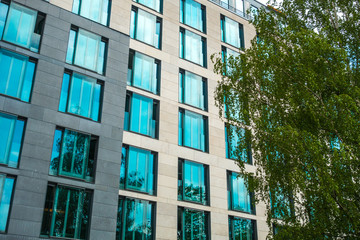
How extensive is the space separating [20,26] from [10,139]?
6.09 metres

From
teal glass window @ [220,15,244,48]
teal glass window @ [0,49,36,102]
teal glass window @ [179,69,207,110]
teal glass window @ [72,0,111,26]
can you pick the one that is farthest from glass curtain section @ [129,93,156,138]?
teal glass window @ [220,15,244,48]

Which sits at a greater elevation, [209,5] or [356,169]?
[209,5]

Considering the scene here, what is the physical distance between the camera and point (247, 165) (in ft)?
86.4

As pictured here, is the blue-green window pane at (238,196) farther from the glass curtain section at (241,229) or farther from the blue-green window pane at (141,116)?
the blue-green window pane at (141,116)

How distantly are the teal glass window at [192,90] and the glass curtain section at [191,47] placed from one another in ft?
4.46

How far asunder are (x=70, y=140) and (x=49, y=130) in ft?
3.74

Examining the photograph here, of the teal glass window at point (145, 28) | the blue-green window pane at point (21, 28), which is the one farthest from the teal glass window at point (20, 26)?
the teal glass window at point (145, 28)

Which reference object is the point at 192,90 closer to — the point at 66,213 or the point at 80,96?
the point at 80,96

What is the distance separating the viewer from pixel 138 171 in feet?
70.6

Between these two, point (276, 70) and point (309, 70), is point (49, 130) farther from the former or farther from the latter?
point (309, 70)

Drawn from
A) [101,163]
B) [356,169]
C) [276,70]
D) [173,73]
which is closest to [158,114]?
[173,73]

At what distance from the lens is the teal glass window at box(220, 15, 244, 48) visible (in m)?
30.2

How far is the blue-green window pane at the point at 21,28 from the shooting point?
64.4 feet

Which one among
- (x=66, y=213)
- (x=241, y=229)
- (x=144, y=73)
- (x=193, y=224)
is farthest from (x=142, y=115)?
(x=241, y=229)
